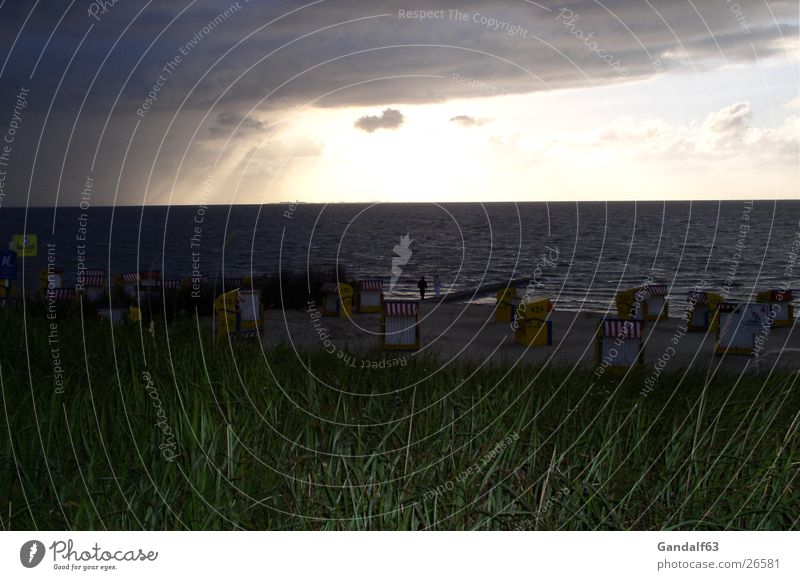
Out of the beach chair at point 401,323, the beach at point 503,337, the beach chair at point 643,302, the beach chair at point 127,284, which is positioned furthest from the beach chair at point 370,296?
the beach chair at point 643,302

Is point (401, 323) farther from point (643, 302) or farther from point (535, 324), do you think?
point (643, 302)

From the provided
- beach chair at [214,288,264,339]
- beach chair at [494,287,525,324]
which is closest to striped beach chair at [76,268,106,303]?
beach chair at [214,288,264,339]

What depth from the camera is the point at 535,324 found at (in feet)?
55.8

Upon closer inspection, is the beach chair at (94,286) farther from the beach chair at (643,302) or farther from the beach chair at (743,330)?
the beach chair at (743,330)

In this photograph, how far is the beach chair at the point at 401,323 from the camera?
16.4 metres

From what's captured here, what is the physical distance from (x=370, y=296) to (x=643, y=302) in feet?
25.7

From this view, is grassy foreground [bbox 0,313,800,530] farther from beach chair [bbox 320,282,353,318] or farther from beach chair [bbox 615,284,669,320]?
beach chair [bbox 320,282,353,318]

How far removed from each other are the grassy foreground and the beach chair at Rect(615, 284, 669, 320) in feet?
44.1

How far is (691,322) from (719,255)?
61.1 metres

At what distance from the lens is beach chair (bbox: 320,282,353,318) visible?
21719mm

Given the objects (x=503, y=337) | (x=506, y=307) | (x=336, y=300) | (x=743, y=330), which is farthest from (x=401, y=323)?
(x=743, y=330)

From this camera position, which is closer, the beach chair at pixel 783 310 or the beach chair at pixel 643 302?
the beach chair at pixel 643 302

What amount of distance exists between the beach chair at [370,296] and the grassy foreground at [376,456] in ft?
52.6
